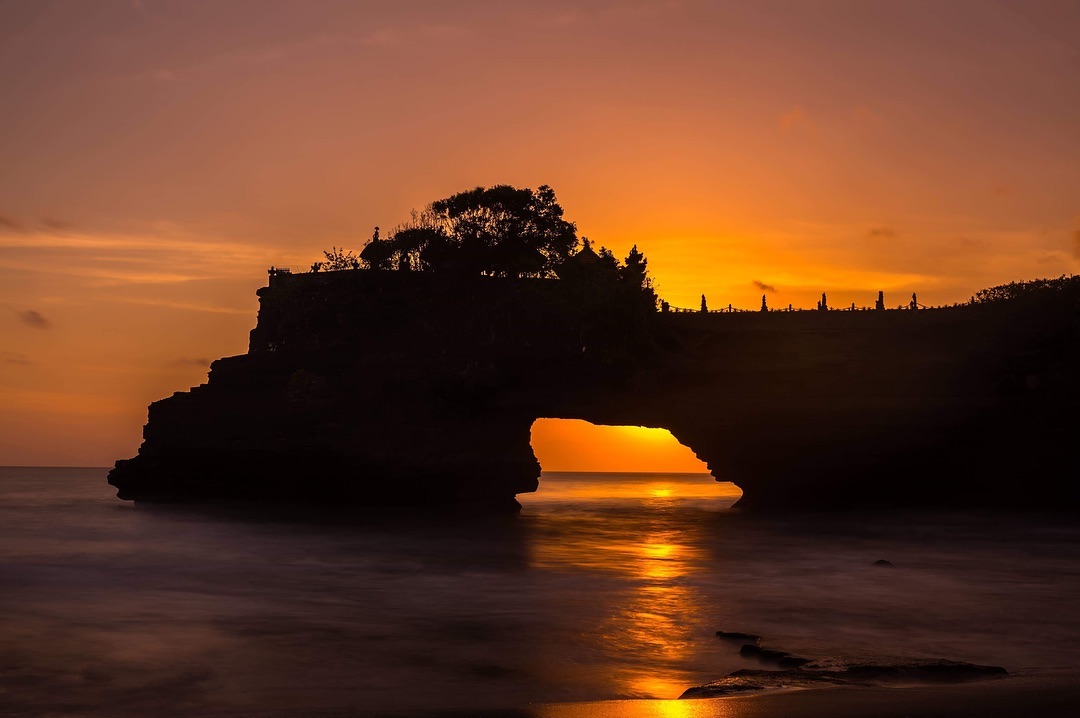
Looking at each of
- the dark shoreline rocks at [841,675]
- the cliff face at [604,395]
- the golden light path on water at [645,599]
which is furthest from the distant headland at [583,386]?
the dark shoreline rocks at [841,675]

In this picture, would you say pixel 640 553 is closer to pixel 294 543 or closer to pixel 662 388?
pixel 294 543

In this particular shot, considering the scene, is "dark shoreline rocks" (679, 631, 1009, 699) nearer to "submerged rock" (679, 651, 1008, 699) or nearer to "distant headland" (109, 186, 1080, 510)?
"submerged rock" (679, 651, 1008, 699)

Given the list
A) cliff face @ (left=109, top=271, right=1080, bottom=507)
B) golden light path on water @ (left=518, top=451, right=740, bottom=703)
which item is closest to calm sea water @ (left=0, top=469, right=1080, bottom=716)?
golden light path on water @ (left=518, top=451, right=740, bottom=703)

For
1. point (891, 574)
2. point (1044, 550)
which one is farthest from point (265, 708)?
point (1044, 550)

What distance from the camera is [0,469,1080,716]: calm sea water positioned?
15.3 meters

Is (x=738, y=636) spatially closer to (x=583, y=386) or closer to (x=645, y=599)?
(x=645, y=599)

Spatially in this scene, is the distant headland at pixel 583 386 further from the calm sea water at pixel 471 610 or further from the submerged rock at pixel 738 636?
the submerged rock at pixel 738 636

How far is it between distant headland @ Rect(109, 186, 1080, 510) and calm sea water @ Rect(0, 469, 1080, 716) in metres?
8.27

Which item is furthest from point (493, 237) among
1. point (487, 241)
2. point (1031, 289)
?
point (1031, 289)

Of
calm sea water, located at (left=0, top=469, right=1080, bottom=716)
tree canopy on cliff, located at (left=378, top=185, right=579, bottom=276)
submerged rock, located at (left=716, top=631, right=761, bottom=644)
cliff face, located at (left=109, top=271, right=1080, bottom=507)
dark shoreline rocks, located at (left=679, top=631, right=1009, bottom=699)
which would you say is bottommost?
calm sea water, located at (left=0, top=469, right=1080, bottom=716)

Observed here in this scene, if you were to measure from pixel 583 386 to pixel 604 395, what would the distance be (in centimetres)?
118

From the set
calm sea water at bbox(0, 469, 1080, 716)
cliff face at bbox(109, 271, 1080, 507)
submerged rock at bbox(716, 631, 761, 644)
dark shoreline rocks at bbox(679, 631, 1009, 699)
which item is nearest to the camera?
dark shoreline rocks at bbox(679, 631, 1009, 699)

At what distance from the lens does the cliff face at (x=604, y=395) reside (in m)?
50.8

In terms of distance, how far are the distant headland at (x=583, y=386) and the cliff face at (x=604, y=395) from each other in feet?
0.35
